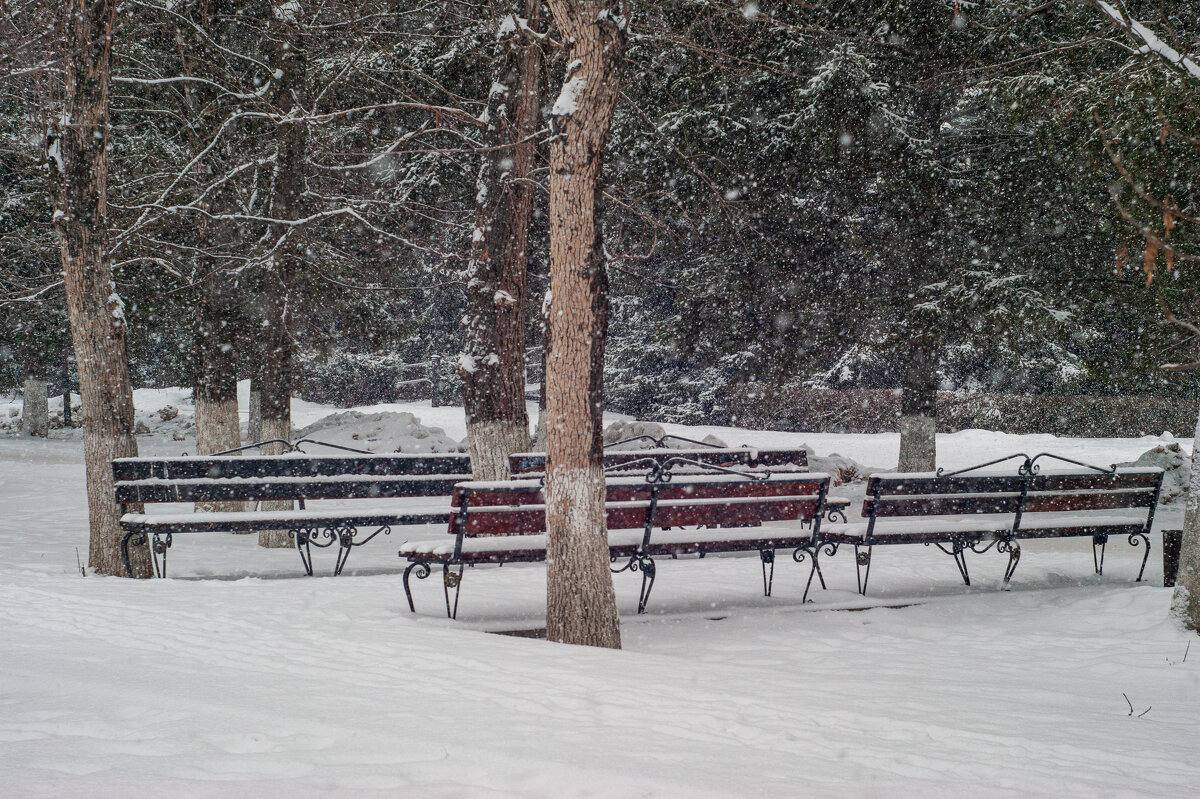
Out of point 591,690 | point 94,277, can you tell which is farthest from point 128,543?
point 591,690

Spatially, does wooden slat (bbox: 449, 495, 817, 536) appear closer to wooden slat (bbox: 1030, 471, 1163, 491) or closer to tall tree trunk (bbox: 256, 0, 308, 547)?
wooden slat (bbox: 1030, 471, 1163, 491)

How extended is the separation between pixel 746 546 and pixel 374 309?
14.4m

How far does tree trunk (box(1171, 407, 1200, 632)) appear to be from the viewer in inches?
233

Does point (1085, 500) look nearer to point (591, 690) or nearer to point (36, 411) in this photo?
point (591, 690)

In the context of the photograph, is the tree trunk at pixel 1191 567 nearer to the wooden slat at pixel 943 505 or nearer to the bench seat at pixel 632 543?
the wooden slat at pixel 943 505

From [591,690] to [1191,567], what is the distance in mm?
4211

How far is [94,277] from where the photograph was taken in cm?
746

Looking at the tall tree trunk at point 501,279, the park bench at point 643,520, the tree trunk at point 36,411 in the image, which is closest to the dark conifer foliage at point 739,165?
the tall tree trunk at point 501,279

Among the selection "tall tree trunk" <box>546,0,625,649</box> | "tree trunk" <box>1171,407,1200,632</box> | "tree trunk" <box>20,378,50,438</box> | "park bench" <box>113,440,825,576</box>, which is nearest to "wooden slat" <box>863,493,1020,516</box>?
"tree trunk" <box>1171,407,1200,632</box>

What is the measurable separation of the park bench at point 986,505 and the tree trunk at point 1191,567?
1.45 metres

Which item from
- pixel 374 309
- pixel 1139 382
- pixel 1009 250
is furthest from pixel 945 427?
pixel 374 309

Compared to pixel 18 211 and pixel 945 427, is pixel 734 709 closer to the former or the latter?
pixel 18 211

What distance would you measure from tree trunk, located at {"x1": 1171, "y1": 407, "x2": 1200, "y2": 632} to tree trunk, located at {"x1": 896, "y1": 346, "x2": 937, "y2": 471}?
24.9 ft

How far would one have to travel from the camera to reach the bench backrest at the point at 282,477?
298 inches
